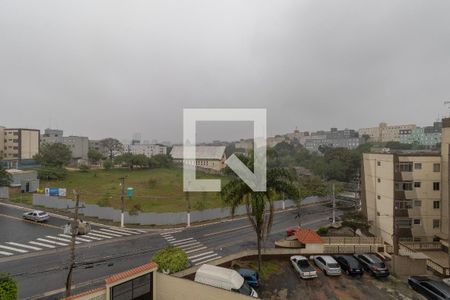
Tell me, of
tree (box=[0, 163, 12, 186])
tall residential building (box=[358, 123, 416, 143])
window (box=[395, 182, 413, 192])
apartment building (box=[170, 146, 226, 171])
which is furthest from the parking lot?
tall residential building (box=[358, 123, 416, 143])

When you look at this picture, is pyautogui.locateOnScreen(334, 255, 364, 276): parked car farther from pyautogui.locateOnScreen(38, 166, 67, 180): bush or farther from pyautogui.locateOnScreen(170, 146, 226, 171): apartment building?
pyautogui.locateOnScreen(170, 146, 226, 171): apartment building

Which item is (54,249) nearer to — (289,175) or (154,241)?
(154,241)

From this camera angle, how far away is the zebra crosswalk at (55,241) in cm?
2818

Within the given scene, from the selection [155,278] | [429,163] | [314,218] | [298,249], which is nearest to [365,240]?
[298,249]

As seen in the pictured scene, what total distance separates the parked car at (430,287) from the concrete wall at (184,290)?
13184 millimetres

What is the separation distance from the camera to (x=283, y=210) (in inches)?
2026

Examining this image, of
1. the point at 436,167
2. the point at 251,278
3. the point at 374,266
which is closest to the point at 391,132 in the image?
the point at 436,167

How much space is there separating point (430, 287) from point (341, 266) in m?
5.93

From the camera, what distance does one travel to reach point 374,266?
22.5 meters

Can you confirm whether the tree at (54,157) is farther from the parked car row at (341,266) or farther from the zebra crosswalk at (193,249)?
the parked car row at (341,266)

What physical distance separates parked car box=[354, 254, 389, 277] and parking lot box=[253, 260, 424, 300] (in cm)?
43

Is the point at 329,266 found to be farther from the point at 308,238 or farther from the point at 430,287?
the point at 430,287

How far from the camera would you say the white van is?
55.1 ft

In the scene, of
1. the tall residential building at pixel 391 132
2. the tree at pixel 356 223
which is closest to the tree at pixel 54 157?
the tree at pixel 356 223
